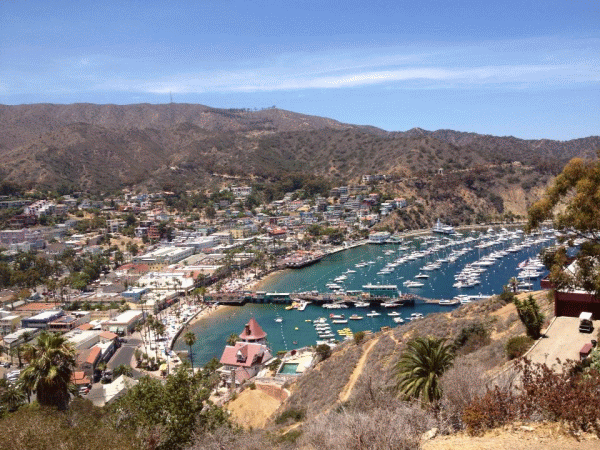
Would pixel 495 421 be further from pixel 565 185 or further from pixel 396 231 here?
pixel 396 231

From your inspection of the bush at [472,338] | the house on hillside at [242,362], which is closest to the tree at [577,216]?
the bush at [472,338]

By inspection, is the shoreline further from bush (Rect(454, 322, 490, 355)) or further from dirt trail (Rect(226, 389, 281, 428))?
bush (Rect(454, 322, 490, 355))

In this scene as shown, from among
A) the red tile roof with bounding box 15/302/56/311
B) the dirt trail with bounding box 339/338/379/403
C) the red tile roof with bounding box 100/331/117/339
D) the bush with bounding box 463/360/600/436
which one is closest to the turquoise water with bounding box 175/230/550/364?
the red tile roof with bounding box 100/331/117/339

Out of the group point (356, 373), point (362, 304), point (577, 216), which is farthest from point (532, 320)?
point (362, 304)

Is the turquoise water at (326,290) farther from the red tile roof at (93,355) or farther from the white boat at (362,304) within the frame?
the red tile roof at (93,355)

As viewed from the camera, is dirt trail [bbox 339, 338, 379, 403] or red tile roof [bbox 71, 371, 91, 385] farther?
red tile roof [bbox 71, 371, 91, 385]

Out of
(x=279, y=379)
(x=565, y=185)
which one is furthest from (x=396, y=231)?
(x=565, y=185)
